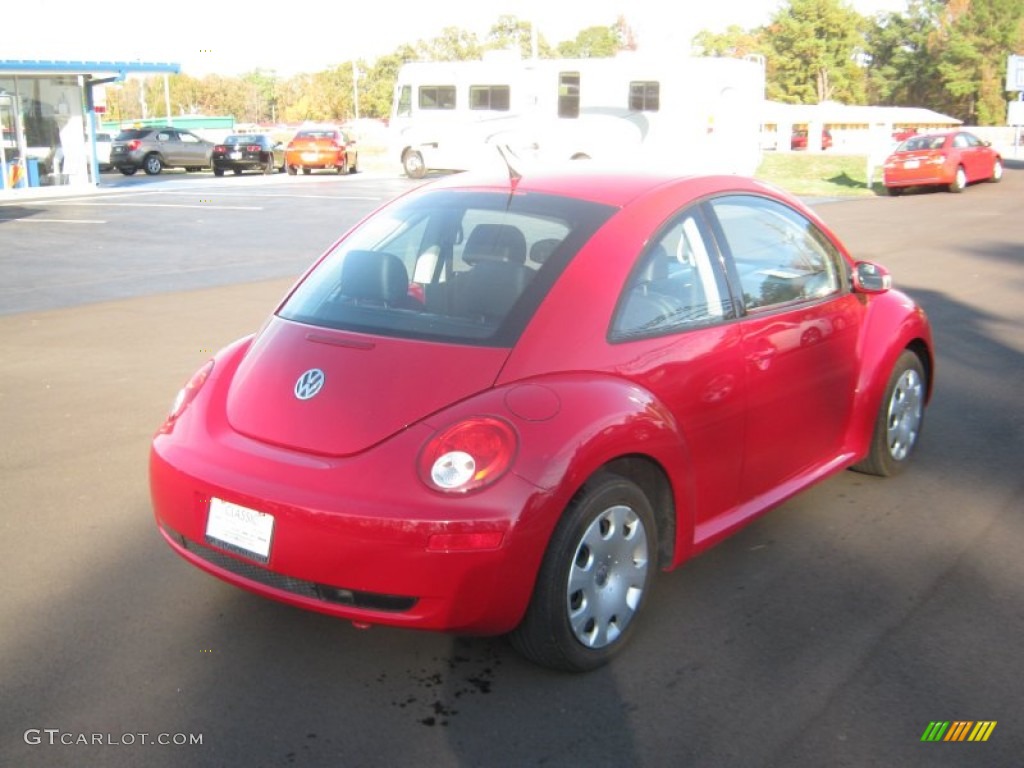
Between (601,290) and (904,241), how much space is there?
14735mm

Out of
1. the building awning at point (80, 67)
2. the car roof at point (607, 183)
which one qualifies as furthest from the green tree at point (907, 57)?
the car roof at point (607, 183)

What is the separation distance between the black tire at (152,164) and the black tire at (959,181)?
25.8 meters

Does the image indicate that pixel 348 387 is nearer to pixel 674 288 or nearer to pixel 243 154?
pixel 674 288

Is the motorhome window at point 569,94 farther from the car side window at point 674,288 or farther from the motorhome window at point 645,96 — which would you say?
the car side window at point 674,288

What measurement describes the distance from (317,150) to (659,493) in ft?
114

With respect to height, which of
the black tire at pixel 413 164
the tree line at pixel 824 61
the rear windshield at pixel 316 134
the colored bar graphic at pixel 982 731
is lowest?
the colored bar graphic at pixel 982 731

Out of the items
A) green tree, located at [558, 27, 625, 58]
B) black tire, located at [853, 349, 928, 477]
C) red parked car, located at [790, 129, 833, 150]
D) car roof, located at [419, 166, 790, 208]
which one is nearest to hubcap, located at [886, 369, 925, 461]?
black tire, located at [853, 349, 928, 477]

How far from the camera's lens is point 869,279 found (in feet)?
17.1

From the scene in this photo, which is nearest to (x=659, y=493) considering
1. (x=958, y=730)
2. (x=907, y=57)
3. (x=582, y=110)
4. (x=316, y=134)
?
(x=958, y=730)

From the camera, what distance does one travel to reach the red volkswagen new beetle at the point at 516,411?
3.36 metres

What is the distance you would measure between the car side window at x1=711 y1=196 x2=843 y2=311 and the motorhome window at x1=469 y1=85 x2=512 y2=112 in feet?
93.0

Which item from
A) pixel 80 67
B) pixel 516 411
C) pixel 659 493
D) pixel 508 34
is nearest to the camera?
pixel 516 411

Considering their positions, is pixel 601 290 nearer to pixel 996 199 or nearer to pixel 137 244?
pixel 137 244

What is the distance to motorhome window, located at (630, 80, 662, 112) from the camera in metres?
30.0
